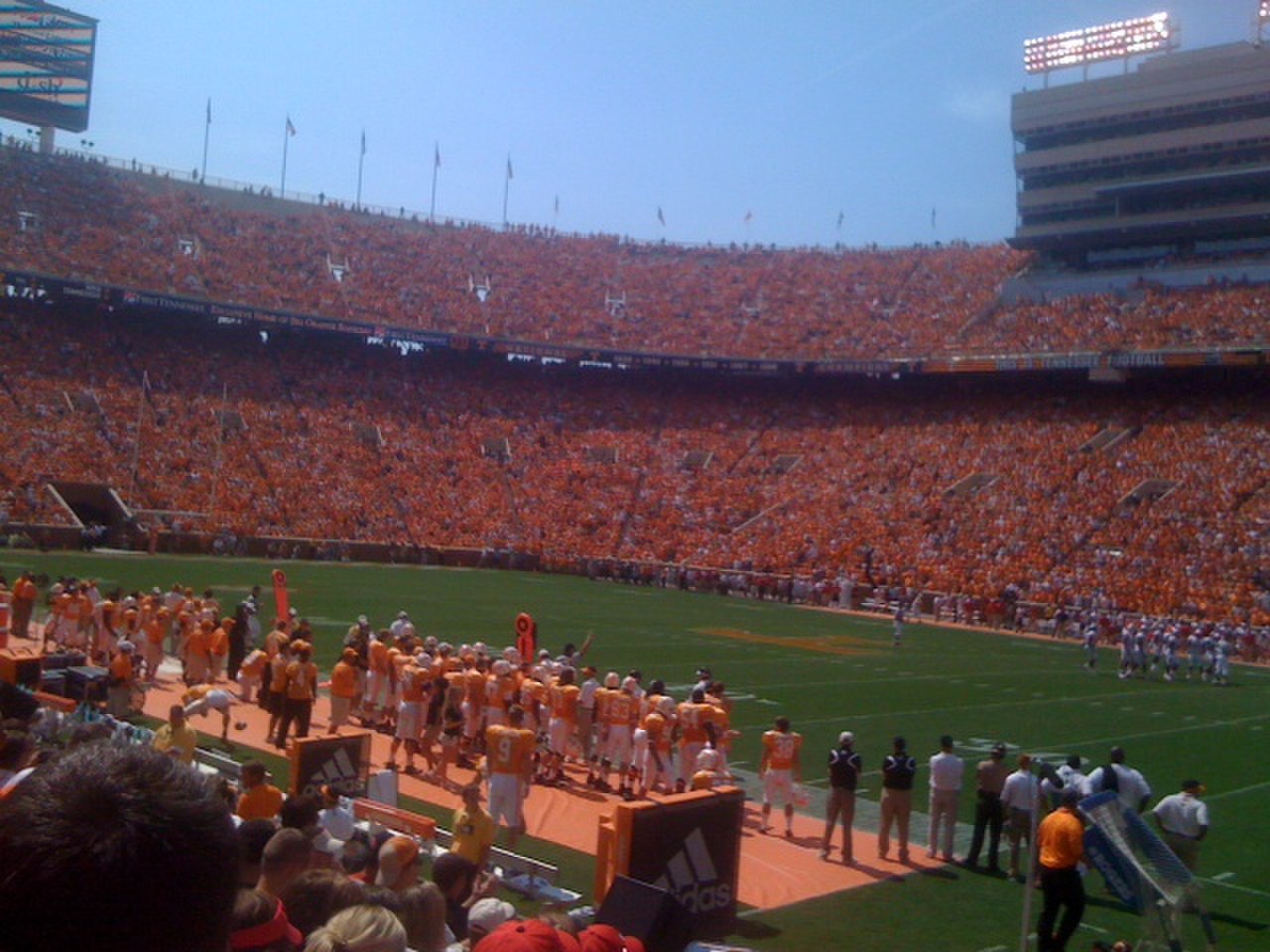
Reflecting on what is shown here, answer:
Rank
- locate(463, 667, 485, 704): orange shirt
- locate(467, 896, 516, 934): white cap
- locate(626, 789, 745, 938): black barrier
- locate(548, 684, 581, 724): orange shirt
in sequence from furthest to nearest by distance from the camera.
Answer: locate(463, 667, 485, 704): orange shirt < locate(548, 684, 581, 724): orange shirt < locate(626, 789, 745, 938): black barrier < locate(467, 896, 516, 934): white cap

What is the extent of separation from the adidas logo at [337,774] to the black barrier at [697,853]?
11.2 feet

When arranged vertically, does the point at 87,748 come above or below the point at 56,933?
above

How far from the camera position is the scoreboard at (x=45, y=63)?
50531 mm

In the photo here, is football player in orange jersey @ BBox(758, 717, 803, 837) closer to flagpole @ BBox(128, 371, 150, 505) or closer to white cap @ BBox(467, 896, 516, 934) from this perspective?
white cap @ BBox(467, 896, 516, 934)

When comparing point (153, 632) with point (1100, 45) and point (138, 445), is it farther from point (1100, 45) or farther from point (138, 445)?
point (1100, 45)

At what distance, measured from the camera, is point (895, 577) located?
133 ft

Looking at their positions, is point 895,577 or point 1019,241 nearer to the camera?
point 895,577

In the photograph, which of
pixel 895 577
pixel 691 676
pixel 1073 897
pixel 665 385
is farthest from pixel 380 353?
pixel 1073 897

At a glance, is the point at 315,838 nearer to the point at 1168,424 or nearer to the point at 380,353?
the point at 1168,424

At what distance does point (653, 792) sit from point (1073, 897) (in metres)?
5.41

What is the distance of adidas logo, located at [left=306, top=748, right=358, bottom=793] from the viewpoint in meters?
10.0

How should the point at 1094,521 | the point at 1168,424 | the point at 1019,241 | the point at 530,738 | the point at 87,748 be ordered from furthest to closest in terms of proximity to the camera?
1. the point at 1019,241
2. the point at 1168,424
3. the point at 1094,521
4. the point at 530,738
5. the point at 87,748

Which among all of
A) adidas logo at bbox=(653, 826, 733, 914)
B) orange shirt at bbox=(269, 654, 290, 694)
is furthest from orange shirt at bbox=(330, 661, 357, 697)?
adidas logo at bbox=(653, 826, 733, 914)

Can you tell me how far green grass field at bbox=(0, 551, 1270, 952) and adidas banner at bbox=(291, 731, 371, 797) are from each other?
169 cm
